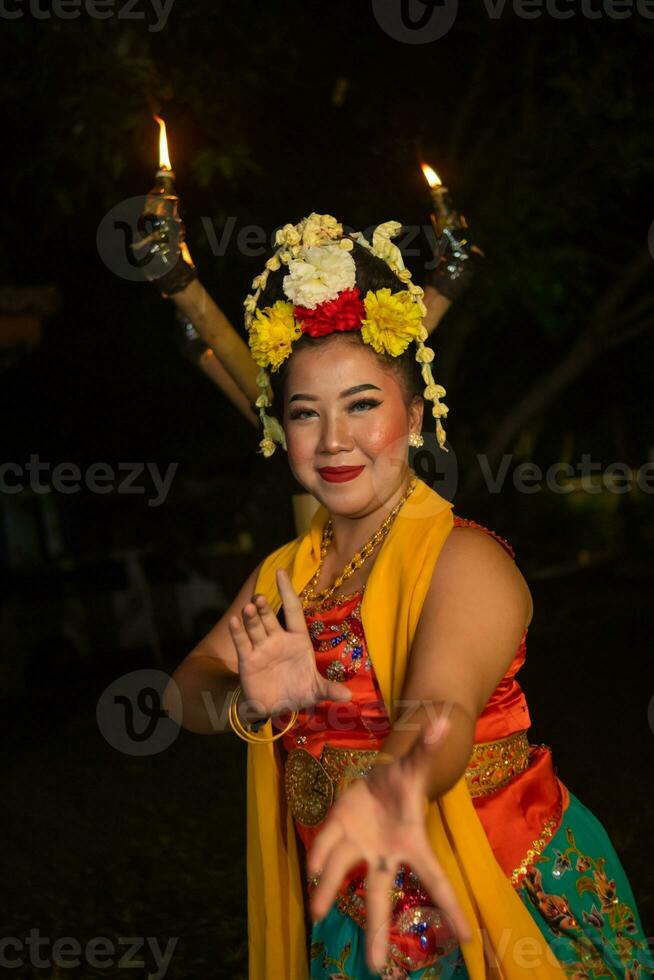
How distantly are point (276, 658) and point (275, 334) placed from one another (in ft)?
2.19

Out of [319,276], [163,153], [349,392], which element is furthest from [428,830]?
[163,153]

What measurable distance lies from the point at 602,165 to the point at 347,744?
16.7ft

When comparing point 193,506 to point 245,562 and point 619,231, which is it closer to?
point 245,562

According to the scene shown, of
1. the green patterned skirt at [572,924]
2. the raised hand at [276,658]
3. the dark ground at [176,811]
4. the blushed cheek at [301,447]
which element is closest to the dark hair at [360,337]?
the blushed cheek at [301,447]

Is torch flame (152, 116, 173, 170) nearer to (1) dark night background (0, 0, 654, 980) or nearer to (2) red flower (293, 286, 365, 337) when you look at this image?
(1) dark night background (0, 0, 654, 980)

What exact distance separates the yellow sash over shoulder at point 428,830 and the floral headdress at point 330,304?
0.30 m

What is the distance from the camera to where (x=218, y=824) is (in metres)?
6.27

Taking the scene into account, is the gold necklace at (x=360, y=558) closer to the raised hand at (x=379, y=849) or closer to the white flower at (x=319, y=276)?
the white flower at (x=319, y=276)

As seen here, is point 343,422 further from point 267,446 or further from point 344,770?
point 344,770

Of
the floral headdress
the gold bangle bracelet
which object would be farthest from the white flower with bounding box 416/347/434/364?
the gold bangle bracelet

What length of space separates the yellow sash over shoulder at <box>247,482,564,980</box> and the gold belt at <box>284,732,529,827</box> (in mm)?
85

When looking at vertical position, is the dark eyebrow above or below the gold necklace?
above

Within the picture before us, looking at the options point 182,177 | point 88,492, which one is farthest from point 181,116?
Answer: point 88,492

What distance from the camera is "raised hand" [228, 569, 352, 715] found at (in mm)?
2283
